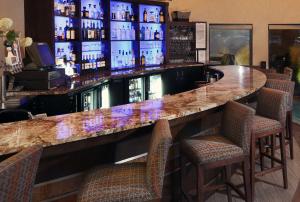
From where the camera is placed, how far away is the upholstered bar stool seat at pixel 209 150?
280cm

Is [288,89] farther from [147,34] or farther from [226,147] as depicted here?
[147,34]

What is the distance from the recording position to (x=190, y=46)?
344 inches

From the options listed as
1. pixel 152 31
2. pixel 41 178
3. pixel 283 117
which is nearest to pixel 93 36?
pixel 152 31

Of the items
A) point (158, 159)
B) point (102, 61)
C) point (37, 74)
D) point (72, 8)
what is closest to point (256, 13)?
point (102, 61)

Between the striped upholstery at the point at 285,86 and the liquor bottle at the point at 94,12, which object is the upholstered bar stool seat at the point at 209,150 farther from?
the liquor bottle at the point at 94,12

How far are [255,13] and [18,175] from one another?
8986mm

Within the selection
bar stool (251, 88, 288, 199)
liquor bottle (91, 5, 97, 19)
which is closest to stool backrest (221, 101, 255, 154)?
bar stool (251, 88, 288, 199)

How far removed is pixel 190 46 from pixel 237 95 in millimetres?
5291

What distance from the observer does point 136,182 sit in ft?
7.02

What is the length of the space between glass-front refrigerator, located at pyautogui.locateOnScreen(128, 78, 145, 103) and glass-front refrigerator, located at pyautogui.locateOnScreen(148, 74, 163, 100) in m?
0.18

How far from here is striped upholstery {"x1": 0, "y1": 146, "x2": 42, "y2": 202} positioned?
147 cm

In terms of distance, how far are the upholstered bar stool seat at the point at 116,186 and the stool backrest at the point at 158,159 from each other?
44 millimetres

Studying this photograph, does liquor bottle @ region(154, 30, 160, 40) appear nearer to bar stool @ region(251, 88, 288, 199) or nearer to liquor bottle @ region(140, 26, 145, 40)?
liquor bottle @ region(140, 26, 145, 40)

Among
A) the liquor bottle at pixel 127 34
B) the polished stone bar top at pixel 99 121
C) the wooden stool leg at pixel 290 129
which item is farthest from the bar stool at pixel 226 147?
the liquor bottle at pixel 127 34
